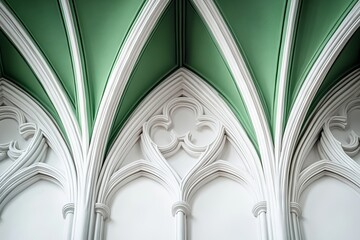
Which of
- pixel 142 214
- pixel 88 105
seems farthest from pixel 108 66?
pixel 142 214

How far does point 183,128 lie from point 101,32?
2.17 meters

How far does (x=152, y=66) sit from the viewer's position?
44.9ft

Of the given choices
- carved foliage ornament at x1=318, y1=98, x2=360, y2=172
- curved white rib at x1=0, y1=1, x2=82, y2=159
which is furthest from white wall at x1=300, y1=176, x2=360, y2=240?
curved white rib at x1=0, y1=1, x2=82, y2=159

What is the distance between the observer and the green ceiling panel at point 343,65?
516 inches

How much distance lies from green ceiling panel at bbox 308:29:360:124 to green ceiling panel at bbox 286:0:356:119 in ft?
1.25

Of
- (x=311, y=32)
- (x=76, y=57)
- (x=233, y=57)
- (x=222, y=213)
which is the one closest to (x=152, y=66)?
(x=76, y=57)

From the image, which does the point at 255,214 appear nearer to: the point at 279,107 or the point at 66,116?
the point at 279,107

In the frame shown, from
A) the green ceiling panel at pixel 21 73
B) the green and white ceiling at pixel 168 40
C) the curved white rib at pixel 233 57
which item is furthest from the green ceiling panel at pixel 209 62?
the green ceiling panel at pixel 21 73

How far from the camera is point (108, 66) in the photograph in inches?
522

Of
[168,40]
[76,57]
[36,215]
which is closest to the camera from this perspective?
[36,215]

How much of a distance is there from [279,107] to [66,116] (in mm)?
3554

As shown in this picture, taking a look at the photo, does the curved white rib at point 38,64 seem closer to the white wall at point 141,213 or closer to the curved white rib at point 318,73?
the white wall at point 141,213

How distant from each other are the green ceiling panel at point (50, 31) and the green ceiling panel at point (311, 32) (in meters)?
3.78

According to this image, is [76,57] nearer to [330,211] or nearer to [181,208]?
[181,208]
